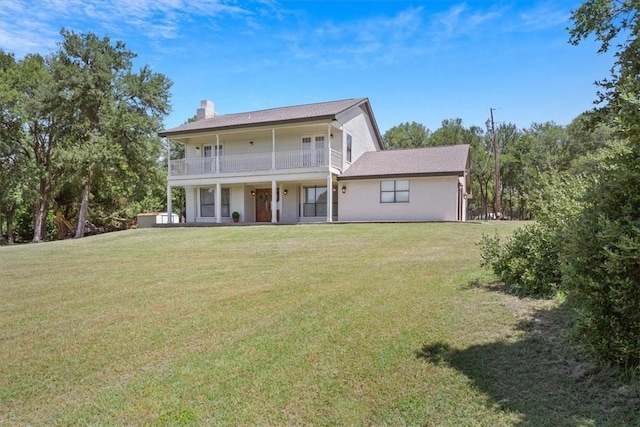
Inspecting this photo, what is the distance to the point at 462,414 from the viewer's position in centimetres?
320

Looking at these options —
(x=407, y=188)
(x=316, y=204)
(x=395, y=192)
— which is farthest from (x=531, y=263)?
(x=316, y=204)

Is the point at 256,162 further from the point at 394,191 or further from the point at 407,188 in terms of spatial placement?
the point at 407,188

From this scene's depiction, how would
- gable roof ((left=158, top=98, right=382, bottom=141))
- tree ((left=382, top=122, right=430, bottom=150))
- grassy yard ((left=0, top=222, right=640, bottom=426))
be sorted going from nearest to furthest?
grassy yard ((left=0, top=222, right=640, bottom=426)) < gable roof ((left=158, top=98, right=382, bottom=141)) < tree ((left=382, top=122, right=430, bottom=150))

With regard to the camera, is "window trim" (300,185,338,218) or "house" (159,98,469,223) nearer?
"house" (159,98,469,223)

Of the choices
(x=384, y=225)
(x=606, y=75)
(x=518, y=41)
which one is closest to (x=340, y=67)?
(x=384, y=225)

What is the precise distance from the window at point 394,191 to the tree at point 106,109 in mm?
15000

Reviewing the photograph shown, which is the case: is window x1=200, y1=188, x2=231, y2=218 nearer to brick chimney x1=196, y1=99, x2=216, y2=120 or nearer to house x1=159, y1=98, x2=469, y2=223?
house x1=159, y1=98, x2=469, y2=223

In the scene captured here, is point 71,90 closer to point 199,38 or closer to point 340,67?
point 199,38

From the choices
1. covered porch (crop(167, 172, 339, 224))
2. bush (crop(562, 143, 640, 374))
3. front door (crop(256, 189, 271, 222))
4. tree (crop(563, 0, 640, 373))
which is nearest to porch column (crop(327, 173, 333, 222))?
covered porch (crop(167, 172, 339, 224))

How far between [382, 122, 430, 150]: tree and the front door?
2551 cm

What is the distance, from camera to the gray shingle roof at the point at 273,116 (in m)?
20.1

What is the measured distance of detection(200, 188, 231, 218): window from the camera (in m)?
23.4

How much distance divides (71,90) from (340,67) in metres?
15.7

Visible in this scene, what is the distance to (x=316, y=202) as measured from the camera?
862 inches
